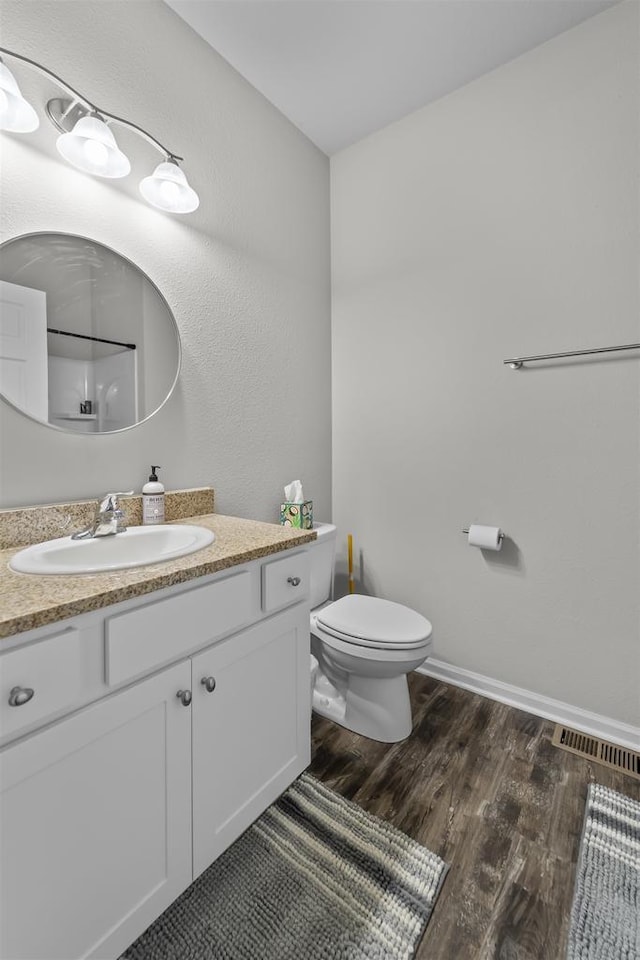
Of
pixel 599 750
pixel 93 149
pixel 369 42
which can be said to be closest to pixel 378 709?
pixel 599 750

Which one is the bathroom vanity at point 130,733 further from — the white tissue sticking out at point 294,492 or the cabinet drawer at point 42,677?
the white tissue sticking out at point 294,492

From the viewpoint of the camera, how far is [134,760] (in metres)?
0.86

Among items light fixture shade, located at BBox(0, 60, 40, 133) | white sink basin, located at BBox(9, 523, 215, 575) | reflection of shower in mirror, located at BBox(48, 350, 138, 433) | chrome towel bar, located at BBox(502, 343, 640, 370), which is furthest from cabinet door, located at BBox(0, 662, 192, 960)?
chrome towel bar, located at BBox(502, 343, 640, 370)

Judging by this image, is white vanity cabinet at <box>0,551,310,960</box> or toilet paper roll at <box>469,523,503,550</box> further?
toilet paper roll at <box>469,523,503,550</box>

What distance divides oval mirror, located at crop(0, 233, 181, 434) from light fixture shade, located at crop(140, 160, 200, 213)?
0.78 feet

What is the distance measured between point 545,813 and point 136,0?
2.94 metres

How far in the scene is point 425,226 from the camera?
1958 millimetres

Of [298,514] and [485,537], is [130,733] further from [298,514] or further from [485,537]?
[485,537]

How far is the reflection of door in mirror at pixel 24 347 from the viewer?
114cm

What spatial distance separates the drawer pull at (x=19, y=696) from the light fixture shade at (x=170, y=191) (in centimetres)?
147

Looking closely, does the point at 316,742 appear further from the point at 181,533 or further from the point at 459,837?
the point at 181,533

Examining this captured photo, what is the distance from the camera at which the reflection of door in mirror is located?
1.14 metres

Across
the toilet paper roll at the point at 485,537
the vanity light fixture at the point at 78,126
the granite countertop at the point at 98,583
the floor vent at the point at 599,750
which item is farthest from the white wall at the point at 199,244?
the floor vent at the point at 599,750

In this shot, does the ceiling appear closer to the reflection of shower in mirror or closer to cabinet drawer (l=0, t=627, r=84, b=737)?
the reflection of shower in mirror
